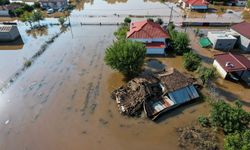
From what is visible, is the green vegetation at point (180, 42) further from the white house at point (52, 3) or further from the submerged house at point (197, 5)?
the white house at point (52, 3)

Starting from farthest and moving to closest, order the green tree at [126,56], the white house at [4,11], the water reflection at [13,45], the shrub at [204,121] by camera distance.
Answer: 1. the white house at [4,11]
2. the water reflection at [13,45]
3. the green tree at [126,56]
4. the shrub at [204,121]

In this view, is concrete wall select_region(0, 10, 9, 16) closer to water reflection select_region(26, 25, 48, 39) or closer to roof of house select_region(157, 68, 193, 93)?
water reflection select_region(26, 25, 48, 39)

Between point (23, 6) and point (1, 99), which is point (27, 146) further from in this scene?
point (23, 6)

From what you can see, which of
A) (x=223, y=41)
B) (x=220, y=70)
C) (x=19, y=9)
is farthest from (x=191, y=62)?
(x=19, y=9)

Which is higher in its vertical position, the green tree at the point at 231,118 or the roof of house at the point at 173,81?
the roof of house at the point at 173,81

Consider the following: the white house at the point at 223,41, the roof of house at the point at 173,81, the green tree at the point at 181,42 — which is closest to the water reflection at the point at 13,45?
the roof of house at the point at 173,81

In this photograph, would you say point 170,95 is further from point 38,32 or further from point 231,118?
point 38,32
